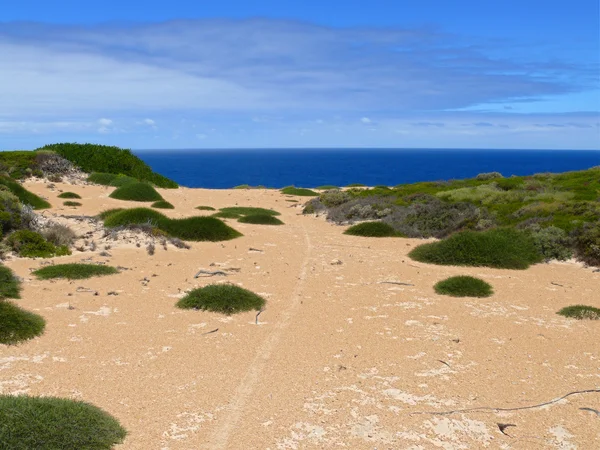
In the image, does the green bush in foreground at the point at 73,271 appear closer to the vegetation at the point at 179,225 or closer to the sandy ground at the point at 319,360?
the sandy ground at the point at 319,360

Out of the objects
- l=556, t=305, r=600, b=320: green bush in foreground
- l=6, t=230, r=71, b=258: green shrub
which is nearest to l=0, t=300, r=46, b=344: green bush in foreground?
l=6, t=230, r=71, b=258: green shrub

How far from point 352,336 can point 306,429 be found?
3.49 m

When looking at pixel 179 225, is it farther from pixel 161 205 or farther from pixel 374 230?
pixel 161 205

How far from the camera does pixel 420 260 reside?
16.9 metres

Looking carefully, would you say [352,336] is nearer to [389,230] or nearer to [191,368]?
[191,368]

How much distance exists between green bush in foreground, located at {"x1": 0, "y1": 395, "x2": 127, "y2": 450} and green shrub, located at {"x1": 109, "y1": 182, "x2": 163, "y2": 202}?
82.0ft

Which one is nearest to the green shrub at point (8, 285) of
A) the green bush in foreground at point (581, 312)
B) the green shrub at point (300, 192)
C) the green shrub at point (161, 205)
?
the green bush in foreground at point (581, 312)

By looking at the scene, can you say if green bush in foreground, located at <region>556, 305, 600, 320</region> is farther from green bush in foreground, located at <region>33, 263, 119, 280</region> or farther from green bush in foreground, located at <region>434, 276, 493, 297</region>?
green bush in foreground, located at <region>33, 263, 119, 280</region>

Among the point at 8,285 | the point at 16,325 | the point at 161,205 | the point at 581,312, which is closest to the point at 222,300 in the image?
the point at 16,325

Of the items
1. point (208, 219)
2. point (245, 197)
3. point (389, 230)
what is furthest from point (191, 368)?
point (245, 197)

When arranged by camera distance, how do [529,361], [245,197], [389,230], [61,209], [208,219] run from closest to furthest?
1. [529,361]
2. [208,219]
3. [389,230]
4. [61,209]
5. [245,197]

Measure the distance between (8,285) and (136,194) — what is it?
19505mm

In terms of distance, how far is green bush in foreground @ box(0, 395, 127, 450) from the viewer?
5238mm

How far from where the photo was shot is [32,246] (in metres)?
15.2
